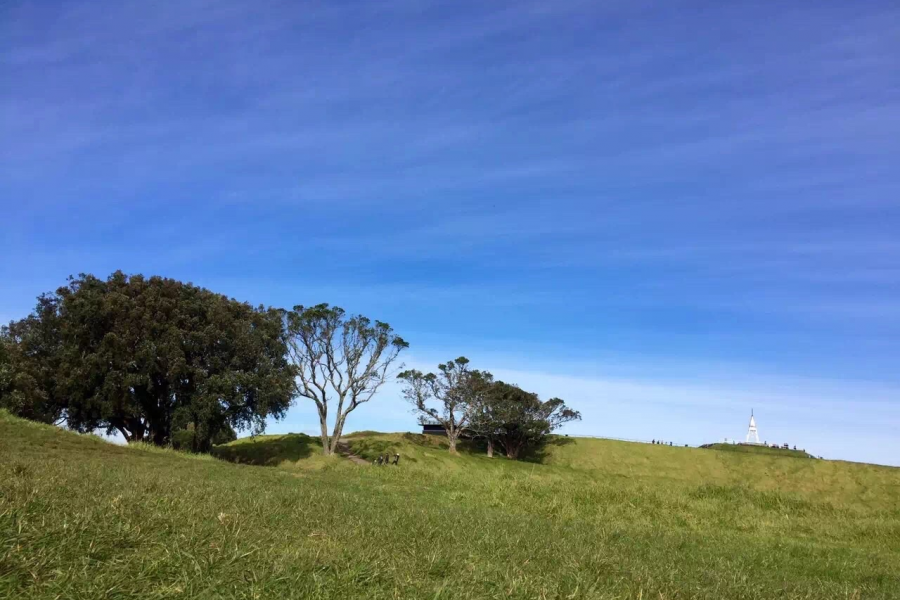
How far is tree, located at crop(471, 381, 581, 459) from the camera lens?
57.2 meters

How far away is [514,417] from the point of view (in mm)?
57344

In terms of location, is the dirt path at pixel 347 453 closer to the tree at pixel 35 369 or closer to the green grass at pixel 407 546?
the tree at pixel 35 369

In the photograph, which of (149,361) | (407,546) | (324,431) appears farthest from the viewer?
(324,431)

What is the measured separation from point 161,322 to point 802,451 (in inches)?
2710

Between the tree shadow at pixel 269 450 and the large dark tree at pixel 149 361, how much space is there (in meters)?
4.94

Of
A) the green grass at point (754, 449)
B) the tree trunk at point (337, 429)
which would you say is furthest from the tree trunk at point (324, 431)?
the green grass at point (754, 449)

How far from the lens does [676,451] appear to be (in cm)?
5928

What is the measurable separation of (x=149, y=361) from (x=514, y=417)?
33.2 m

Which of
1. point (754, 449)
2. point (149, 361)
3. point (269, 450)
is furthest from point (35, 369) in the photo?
point (754, 449)

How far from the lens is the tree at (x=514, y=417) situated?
188ft

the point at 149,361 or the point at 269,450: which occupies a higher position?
the point at 149,361

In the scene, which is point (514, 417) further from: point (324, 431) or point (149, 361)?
point (149, 361)

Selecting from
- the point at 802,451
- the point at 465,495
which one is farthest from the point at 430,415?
the point at 802,451

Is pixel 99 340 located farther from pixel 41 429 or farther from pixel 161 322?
pixel 41 429
